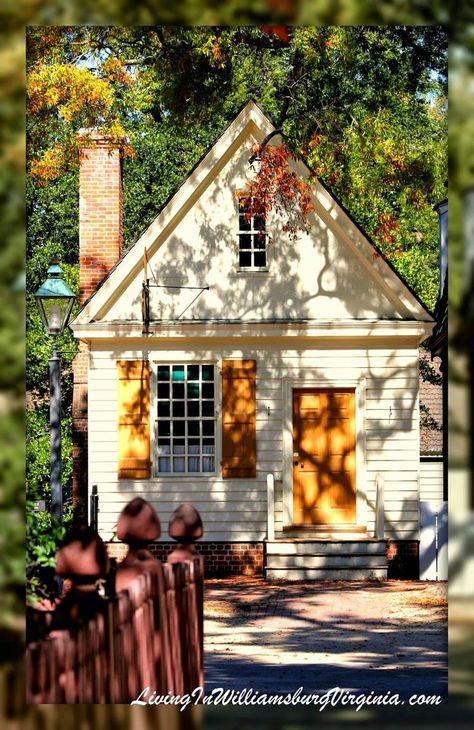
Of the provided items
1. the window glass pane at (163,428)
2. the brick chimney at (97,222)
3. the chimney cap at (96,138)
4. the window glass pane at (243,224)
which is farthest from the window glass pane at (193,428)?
the chimney cap at (96,138)

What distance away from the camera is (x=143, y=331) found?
16562 millimetres

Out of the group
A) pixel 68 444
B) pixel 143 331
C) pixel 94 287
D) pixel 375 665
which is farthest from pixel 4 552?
pixel 68 444

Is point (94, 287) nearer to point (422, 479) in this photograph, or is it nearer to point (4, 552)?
point (422, 479)

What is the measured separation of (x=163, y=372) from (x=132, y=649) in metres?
11.6

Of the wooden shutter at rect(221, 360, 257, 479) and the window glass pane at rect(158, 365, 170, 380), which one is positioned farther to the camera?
the window glass pane at rect(158, 365, 170, 380)

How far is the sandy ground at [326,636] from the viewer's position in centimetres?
926

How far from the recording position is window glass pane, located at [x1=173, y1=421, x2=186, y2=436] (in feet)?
54.8

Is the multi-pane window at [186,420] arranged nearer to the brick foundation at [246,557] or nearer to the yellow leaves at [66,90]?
the brick foundation at [246,557]

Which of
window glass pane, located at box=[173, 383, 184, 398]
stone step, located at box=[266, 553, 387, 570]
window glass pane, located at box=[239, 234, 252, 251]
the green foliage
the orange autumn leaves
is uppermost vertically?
the orange autumn leaves

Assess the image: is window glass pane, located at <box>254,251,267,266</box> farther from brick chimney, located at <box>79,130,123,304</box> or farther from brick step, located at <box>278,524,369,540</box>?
brick step, located at <box>278,524,369,540</box>

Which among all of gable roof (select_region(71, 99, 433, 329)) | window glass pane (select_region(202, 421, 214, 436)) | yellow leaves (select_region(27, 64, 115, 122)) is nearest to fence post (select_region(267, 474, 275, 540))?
window glass pane (select_region(202, 421, 214, 436))

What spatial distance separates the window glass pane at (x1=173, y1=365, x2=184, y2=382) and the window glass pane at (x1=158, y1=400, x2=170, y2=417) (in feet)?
1.09

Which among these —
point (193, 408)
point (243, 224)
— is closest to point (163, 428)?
point (193, 408)

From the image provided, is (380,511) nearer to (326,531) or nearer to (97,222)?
(326,531)
